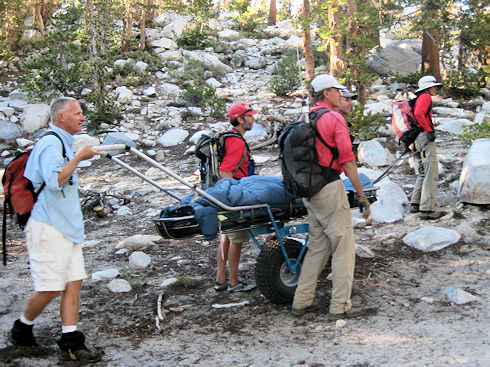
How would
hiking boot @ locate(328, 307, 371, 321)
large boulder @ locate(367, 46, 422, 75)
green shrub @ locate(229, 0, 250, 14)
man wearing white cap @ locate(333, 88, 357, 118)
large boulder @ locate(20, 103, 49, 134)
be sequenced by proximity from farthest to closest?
1. green shrub @ locate(229, 0, 250, 14)
2. large boulder @ locate(367, 46, 422, 75)
3. large boulder @ locate(20, 103, 49, 134)
4. man wearing white cap @ locate(333, 88, 357, 118)
5. hiking boot @ locate(328, 307, 371, 321)

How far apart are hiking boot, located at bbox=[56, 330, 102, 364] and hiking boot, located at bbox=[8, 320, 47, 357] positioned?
0.26m

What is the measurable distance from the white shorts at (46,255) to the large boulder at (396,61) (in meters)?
17.1

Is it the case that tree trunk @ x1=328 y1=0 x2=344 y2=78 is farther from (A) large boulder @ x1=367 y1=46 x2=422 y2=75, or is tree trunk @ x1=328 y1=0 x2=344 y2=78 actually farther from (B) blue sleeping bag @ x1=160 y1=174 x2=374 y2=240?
(B) blue sleeping bag @ x1=160 y1=174 x2=374 y2=240

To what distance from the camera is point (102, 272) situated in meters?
5.53

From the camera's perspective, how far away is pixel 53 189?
322cm

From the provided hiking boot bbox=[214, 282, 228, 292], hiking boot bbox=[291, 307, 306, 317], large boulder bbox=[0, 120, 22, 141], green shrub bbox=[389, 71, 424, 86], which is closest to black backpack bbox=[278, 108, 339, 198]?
hiking boot bbox=[291, 307, 306, 317]

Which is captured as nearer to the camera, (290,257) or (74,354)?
(74,354)

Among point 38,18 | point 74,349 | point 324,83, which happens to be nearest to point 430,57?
point 324,83

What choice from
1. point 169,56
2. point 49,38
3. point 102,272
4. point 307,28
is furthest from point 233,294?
point 169,56

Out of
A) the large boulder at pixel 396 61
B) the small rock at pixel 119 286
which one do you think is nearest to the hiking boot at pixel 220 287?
the small rock at pixel 119 286

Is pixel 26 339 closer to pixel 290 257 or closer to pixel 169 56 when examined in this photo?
pixel 290 257

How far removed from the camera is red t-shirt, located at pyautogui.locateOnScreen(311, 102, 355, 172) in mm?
3760

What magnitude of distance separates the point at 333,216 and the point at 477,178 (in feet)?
12.1

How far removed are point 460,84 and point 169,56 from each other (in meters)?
11.8
